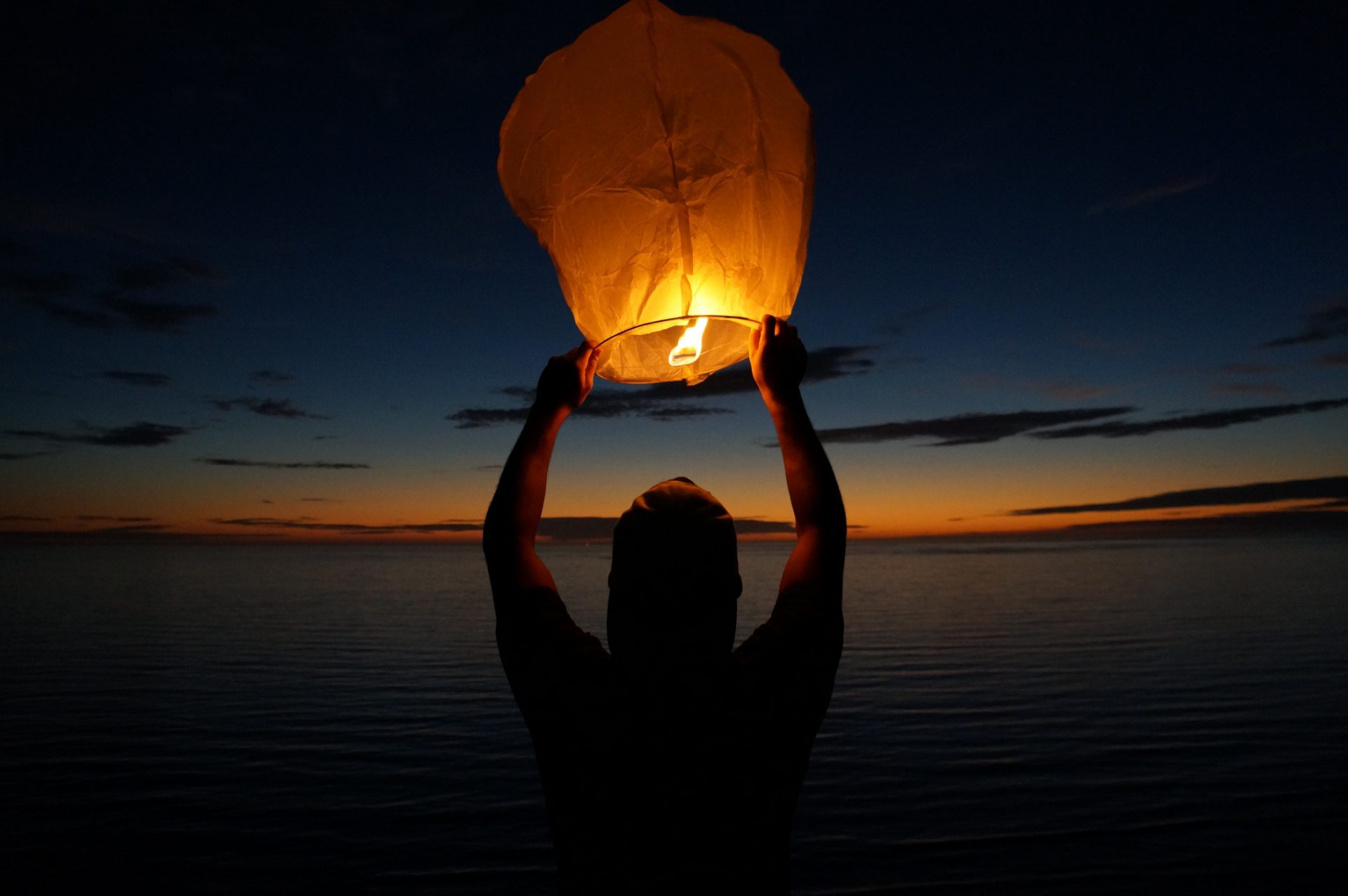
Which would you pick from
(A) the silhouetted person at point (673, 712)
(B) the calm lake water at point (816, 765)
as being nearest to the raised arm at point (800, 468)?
(A) the silhouetted person at point (673, 712)

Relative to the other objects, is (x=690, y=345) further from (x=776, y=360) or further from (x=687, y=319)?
(x=776, y=360)

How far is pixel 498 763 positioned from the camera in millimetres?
10797

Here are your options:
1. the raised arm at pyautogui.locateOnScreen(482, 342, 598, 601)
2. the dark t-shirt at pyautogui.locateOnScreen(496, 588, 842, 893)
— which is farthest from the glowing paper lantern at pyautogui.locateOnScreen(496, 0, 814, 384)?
the dark t-shirt at pyautogui.locateOnScreen(496, 588, 842, 893)

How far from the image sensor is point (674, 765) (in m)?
1.37

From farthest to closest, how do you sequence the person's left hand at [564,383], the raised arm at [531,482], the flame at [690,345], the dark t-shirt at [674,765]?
the flame at [690,345]
the person's left hand at [564,383]
the raised arm at [531,482]
the dark t-shirt at [674,765]

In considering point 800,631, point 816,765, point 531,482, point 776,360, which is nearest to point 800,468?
point 776,360

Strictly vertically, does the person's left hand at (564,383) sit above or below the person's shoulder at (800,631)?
above

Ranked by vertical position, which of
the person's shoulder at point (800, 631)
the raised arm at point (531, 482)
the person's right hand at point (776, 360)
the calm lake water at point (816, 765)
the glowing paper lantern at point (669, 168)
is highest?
the glowing paper lantern at point (669, 168)

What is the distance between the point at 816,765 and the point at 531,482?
10504mm

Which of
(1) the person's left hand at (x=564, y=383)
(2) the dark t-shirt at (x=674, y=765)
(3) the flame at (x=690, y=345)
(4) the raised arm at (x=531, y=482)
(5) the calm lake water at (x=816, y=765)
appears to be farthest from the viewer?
(5) the calm lake water at (x=816, y=765)

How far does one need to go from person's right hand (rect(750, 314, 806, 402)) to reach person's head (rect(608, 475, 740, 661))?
1.53 ft

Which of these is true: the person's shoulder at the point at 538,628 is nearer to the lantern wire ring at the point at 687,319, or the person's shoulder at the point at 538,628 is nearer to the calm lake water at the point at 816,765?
the lantern wire ring at the point at 687,319

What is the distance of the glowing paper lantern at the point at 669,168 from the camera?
185 centimetres

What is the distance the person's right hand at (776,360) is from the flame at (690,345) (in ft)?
0.57
